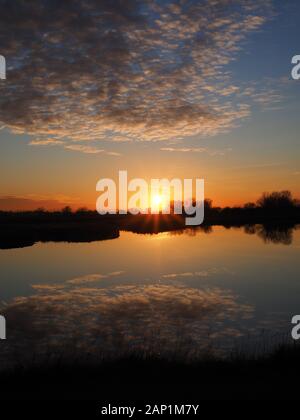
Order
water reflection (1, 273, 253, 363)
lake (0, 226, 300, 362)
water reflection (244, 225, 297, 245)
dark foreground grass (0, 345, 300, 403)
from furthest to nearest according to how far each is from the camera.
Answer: water reflection (244, 225, 297, 245) < lake (0, 226, 300, 362) < water reflection (1, 273, 253, 363) < dark foreground grass (0, 345, 300, 403)

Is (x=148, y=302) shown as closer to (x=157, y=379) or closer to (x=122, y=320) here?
(x=122, y=320)

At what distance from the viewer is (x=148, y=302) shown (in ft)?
73.5

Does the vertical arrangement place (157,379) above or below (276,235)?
below

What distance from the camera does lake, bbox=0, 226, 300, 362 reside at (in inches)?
619

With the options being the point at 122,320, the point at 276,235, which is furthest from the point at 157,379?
the point at 276,235

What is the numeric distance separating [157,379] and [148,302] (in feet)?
36.0

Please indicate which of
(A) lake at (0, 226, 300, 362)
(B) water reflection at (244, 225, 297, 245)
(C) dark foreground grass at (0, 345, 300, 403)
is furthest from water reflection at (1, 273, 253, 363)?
(B) water reflection at (244, 225, 297, 245)

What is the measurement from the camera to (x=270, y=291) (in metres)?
24.8

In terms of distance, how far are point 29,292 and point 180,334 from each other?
12.3m

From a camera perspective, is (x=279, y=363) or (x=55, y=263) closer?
(x=279, y=363)

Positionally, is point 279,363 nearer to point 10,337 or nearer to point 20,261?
point 10,337

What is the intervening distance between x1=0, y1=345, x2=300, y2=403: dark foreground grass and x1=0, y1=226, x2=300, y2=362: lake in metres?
1.62

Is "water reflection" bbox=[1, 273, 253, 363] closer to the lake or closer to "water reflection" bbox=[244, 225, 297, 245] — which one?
the lake
